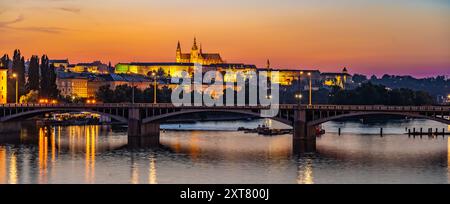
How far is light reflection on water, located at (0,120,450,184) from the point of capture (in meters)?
59.4

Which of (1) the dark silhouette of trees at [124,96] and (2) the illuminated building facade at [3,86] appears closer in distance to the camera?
(2) the illuminated building facade at [3,86]

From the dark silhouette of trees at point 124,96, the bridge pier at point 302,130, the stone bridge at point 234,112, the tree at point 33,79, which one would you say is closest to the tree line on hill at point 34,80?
the tree at point 33,79

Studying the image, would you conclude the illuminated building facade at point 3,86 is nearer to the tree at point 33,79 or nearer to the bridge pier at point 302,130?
the tree at point 33,79

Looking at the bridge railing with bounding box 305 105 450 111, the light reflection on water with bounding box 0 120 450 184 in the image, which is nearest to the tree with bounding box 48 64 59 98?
the light reflection on water with bounding box 0 120 450 184

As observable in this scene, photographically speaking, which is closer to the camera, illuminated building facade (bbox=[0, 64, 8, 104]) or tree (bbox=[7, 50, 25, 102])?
illuminated building facade (bbox=[0, 64, 8, 104])

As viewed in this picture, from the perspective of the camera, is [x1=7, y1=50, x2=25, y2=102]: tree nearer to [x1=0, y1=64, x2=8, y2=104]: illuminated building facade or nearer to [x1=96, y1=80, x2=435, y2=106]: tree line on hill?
[x1=96, y1=80, x2=435, y2=106]: tree line on hill

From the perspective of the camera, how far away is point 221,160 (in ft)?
228

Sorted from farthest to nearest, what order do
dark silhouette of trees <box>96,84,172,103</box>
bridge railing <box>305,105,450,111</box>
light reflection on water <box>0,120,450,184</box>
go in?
1. dark silhouette of trees <box>96,84,172,103</box>
2. bridge railing <box>305,105,450,111</box>
3. light reflection on water <box>0,120,450,184</box>

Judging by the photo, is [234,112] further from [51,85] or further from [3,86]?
[51,85]

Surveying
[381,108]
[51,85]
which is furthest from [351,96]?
[381,108]

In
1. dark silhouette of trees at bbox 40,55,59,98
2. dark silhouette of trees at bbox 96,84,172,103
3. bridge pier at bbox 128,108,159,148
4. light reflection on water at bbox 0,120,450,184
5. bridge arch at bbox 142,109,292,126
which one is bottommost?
light reflection on water at bbox 0,120,450,184

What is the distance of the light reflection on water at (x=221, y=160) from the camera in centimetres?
5938

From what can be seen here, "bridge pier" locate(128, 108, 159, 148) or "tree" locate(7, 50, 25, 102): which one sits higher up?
"tree" locate(7, 50, 25, 102)

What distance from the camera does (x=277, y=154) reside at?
74062 millimetres
